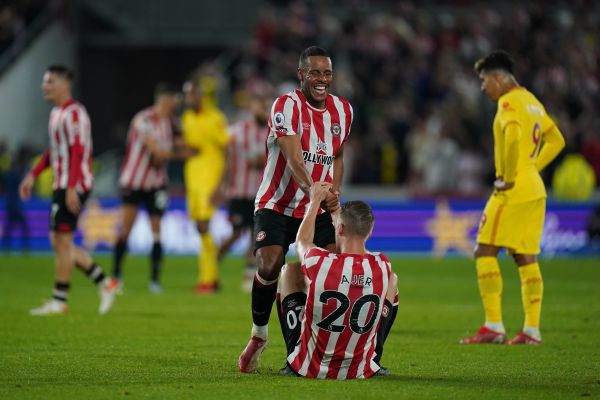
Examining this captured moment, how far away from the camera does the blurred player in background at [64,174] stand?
462 inches

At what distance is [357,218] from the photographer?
711 centimetres

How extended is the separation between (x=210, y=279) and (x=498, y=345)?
6.20 meters

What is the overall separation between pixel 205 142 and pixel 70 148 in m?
4.36

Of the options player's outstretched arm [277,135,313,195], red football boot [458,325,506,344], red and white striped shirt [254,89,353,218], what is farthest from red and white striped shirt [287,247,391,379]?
red football boot [458,325,506,344]

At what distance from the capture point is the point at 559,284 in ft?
52.9

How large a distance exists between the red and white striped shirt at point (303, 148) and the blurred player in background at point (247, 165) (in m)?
6.82

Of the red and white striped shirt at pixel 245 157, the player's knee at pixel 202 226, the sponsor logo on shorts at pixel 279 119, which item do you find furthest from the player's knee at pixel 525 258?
the player's knee at pixel 202 226

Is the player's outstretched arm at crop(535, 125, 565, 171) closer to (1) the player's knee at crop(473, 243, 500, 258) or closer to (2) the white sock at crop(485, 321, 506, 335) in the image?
(1) the player's knee at crop(473, 243, 500, 258)

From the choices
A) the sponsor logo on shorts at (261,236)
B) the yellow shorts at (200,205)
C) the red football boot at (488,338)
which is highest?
the yellow shorts at (200,205)

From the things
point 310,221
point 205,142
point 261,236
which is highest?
point 205,142

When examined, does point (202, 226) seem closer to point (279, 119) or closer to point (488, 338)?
point (488, 338)

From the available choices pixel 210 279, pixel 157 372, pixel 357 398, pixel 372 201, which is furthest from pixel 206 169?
pixel 357 398

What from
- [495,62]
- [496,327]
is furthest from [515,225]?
[495,62]

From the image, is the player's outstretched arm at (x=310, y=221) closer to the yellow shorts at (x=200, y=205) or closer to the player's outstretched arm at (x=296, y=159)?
the player's outstretched arm at (x=296, y=159)
